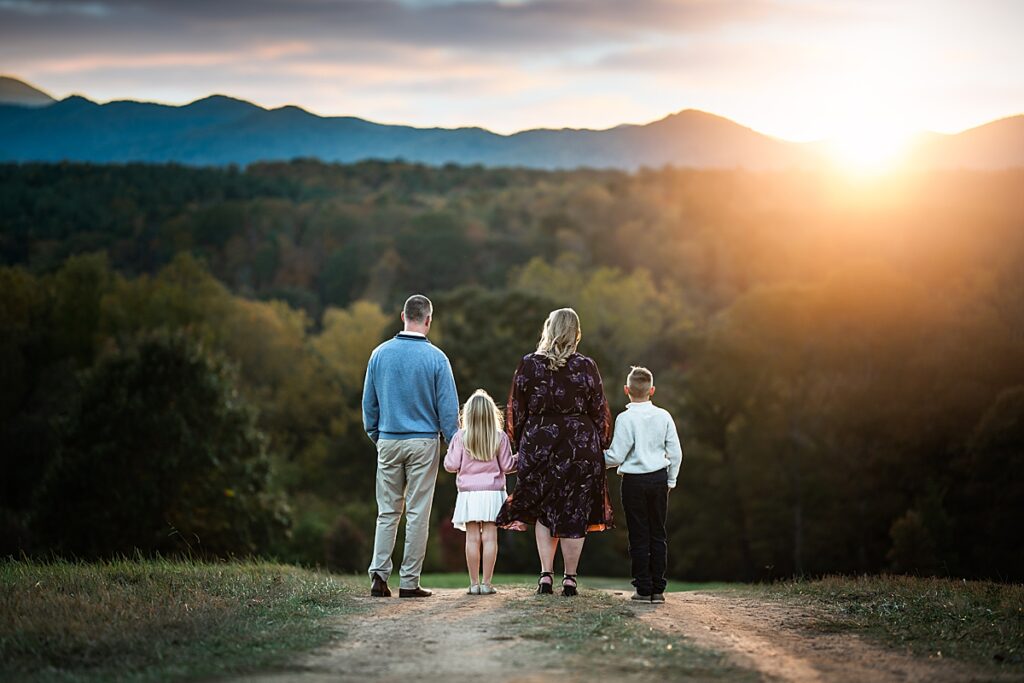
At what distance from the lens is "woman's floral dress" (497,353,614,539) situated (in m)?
10.0

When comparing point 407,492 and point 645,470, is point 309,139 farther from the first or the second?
point 645,470

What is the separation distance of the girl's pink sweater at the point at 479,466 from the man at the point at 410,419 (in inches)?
5.8

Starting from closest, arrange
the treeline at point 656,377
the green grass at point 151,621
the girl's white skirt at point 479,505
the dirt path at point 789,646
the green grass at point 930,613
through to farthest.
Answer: the dirt path at point 789,646
the green grass at point 151,621
the green grass at point 930,613
the girl's white skirt at point 479,505
the treeline at point 656,377

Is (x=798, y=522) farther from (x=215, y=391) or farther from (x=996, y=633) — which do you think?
(x=996, y=633)

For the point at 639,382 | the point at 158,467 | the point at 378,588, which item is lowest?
the point at 158,467

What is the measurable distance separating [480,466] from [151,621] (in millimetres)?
3322

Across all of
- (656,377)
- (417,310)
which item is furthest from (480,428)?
(656,377)

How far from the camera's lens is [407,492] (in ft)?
33.9

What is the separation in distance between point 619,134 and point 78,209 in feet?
138

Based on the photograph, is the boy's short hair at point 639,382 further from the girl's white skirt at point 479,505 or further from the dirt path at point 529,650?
the dirt path at point 529,650

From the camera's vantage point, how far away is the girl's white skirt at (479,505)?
10.3m

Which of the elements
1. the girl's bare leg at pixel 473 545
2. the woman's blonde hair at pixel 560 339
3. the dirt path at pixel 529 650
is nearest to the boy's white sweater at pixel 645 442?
the woman's blonde hair at pixel 560 339

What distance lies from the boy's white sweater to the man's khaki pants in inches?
70.1

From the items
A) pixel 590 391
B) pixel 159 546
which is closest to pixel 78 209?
pixel 159 546
